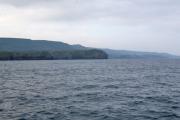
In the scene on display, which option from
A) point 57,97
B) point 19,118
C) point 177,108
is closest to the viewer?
point 19,118

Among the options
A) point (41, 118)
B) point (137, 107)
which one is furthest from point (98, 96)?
point (41, 118)

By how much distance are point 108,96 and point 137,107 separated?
831cm

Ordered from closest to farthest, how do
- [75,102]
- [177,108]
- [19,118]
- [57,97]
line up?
[19,118] < [177,108] < [75,102] < [57,97]

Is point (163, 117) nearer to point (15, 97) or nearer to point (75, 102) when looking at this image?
point (75, 102)

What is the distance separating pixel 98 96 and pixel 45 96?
722 cm

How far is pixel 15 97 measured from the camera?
4172 centimetres

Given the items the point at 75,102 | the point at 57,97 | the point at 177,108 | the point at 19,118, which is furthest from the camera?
the point at 57,97

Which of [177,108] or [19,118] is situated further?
[177,108]

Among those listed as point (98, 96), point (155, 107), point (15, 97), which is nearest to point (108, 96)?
point (98, 96)

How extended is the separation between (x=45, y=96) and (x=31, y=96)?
193 cm

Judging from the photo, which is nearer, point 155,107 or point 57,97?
point 155,107

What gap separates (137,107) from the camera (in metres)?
34.3

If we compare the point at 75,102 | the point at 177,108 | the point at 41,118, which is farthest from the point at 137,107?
the point at 41,118

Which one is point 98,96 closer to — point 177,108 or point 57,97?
point 57,97
